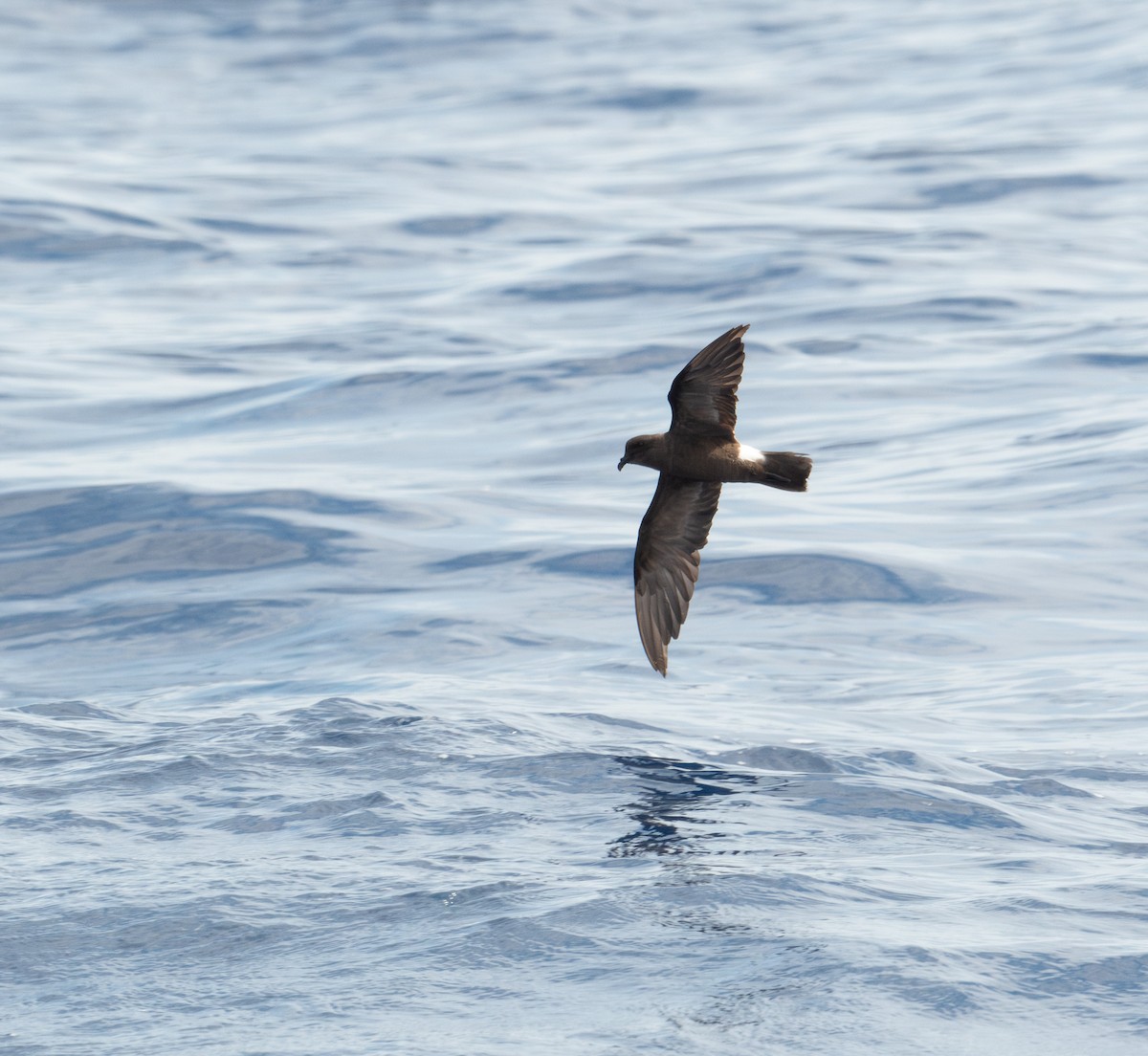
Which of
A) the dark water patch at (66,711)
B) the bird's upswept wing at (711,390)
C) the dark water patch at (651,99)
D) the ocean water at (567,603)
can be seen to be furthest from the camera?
the dark water patch at (651,99)

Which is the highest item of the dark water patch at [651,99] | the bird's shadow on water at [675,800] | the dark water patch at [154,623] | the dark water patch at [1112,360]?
the dark water patch at [651,99]

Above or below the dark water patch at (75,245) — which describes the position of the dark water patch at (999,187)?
above

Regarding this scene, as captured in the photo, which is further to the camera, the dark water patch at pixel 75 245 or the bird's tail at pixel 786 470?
the dark water patch at pixel 75 245

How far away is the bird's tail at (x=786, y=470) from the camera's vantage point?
7066 mm

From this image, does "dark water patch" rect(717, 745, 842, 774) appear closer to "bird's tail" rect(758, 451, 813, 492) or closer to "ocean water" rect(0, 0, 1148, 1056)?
"ocean water" rect(0, 0, 1148, 1056)

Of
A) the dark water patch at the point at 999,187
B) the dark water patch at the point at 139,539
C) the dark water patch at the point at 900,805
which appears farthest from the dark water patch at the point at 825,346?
the dark water patch at the point at 900,805

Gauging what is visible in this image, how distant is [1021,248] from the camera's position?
59.6 feet

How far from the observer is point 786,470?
23.3 feet

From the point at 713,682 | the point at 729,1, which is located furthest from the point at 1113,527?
the point at 729,1

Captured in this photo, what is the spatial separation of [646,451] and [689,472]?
0.19m

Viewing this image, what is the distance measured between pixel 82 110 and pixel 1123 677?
77.2 feet

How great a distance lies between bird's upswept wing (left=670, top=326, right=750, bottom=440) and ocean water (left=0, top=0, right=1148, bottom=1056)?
1308mm

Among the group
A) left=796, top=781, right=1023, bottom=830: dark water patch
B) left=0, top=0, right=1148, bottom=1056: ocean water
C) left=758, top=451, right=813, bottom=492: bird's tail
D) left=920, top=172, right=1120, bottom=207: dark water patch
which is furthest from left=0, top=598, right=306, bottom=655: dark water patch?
left=920, top=172, right=1120, bottom=207: dark water patch

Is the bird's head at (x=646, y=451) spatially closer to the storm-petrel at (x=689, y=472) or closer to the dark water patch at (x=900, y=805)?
the storm-petrel at (x=689, y=472)
